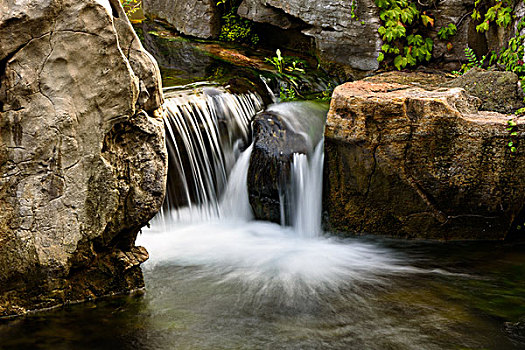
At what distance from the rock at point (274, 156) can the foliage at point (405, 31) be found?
245cm

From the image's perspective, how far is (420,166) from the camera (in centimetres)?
550

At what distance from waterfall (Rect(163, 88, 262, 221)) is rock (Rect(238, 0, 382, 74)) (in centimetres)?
253

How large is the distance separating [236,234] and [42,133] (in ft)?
9.38

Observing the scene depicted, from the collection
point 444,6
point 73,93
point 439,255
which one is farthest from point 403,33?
point 73,93

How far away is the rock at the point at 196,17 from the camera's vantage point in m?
10.3

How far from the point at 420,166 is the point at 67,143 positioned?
352 cm

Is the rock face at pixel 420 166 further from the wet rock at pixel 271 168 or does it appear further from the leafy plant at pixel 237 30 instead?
the leafy plant at pixel 237 30

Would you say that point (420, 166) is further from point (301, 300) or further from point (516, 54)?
point (516, 54)

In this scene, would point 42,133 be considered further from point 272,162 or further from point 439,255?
point 439,255

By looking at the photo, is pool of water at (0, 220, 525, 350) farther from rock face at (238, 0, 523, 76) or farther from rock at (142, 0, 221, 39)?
rock at (142, 0, 221, 39)

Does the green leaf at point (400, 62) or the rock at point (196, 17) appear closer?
the green leaf at point (400, 62)

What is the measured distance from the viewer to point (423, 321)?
3.79 m

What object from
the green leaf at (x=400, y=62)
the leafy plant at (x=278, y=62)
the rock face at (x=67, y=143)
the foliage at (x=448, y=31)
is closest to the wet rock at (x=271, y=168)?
the rock face at (x=67, y=143)

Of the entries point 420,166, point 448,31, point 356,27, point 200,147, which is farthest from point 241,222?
point 448,31
